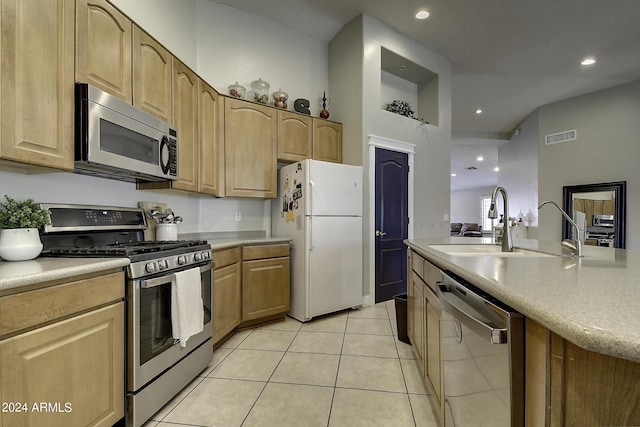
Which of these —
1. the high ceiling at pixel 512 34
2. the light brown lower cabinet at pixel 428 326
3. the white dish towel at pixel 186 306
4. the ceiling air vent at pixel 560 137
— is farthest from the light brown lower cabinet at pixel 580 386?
the ceiling air vent at pixel 560 137

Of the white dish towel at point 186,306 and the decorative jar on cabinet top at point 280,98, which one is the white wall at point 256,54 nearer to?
the decorative jar on cabinet top at point 280,98

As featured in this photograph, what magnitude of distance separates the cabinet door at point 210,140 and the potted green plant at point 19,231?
4.30 feet

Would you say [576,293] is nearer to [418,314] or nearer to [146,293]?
[418,314]

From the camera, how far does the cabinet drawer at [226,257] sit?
2.41m

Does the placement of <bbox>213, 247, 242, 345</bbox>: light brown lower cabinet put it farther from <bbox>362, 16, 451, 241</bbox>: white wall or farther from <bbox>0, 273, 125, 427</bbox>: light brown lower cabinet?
<bbox>362, 16, 451, 241</bbox>: white wall

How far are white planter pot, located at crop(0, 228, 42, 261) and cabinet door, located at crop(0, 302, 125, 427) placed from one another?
17.3 inches

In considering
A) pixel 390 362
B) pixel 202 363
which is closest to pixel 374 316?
pixel 390 362

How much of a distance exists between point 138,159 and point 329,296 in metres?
2.16

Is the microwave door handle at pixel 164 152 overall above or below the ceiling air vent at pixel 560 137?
below

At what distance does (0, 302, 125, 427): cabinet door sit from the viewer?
1.03 meters

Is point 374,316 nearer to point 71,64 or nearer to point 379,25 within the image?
point 71,64

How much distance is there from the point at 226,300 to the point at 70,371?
1.35 m

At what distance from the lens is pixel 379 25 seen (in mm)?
3684

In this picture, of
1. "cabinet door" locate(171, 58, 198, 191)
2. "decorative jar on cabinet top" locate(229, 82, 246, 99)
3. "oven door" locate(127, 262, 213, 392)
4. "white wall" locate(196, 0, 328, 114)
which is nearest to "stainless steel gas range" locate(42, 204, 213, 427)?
"oven door" locate(127, 262, 213, 392)
